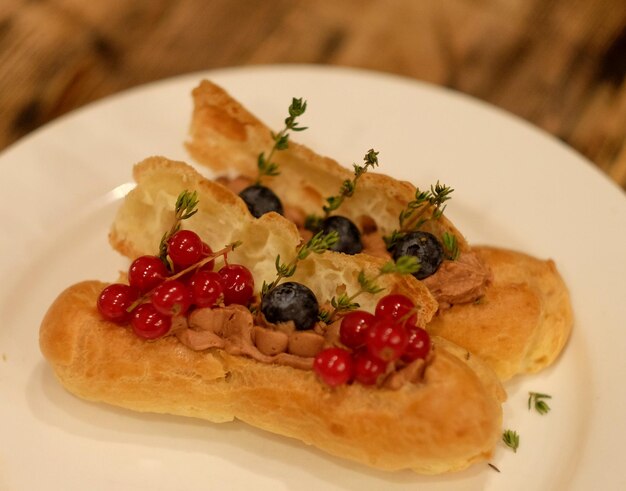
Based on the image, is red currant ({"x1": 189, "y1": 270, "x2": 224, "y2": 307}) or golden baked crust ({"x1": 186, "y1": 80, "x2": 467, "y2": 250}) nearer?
red currant ({"x1": 189, "y1": 270, "x2": 224, "y2": 307})

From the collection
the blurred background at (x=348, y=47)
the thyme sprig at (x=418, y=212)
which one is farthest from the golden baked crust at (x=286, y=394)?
the blurred background at (x=348, y=47)

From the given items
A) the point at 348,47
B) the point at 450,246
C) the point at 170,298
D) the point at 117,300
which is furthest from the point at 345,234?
the point at 348,47

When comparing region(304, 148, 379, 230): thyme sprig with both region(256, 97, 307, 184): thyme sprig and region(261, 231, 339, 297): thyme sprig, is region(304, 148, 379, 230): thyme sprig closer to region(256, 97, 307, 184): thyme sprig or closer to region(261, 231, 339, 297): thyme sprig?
region(256, 97, 307, 184): thyme sprig

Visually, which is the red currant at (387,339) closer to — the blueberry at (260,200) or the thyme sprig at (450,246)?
the thyme sprig at (450,246)

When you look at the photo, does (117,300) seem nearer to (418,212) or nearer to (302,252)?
(302,252)

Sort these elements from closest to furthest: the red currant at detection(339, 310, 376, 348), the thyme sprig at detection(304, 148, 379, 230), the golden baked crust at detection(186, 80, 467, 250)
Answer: the red currant at detection(339, 310, 376, 348) → the thyme sprig at detection(304, 148, 379, 230) → the golden baked crust at detection(186, 80, 467, 250)

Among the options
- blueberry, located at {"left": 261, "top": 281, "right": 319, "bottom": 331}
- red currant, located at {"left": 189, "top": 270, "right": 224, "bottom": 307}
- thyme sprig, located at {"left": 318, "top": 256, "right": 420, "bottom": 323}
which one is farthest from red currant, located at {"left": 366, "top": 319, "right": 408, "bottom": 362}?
red currant, located at {"left": 189, "top": 270, "right": 224, "bottom": 307}

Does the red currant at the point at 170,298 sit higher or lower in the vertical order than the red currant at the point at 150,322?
higher
